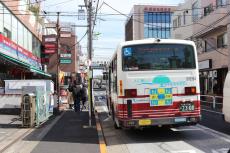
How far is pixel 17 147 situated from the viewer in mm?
12125

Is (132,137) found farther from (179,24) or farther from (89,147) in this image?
(179,24)

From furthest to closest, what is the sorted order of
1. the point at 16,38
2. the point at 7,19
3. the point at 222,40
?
the point at 222,40 < the point at 16,38 < the point at 7,19

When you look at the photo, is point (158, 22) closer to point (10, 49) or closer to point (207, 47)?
point (207, 47)

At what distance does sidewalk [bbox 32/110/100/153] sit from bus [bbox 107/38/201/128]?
1290 mm

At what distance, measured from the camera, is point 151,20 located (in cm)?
11081

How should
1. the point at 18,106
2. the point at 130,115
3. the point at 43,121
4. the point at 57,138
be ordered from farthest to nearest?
the point at 18,106 → the point at 43,121 → the point at 57,138 → the point at 130,115

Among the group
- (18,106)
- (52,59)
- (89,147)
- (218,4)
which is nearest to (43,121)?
(18,106)

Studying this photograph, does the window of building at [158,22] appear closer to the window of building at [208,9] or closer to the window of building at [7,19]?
the window of building at [208,9]

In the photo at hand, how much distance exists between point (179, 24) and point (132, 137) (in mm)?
40973

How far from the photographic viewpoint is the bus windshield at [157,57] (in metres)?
13.1

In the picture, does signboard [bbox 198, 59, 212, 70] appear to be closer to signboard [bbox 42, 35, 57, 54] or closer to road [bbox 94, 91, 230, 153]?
signboard [bbox 42, 35, 57, 54]

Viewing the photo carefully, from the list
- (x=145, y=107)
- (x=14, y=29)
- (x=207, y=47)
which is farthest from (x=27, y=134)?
(x=207, y=47)

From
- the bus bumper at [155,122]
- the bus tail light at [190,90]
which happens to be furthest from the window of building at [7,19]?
the bus tail light at [190,90]

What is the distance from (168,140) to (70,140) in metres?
2.88
